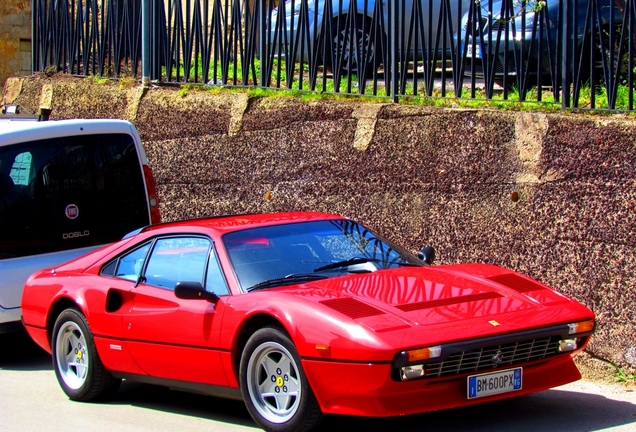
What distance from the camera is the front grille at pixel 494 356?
16.1 ft

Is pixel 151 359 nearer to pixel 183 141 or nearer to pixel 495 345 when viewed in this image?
pixel 495 345

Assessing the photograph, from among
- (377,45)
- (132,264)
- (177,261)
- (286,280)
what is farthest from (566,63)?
(132,264)

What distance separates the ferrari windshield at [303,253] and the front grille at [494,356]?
122 cm

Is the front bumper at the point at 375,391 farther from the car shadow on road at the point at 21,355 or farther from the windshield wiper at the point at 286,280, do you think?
the car shadow on road at the point at 21,355

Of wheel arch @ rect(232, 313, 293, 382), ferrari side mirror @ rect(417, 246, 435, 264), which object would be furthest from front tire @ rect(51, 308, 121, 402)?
ferrari side mirror @ rect(417, 246, 435, 264)

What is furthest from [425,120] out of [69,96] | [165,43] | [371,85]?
[69,96]

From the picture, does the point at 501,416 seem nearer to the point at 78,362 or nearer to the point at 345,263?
the point at 345,263

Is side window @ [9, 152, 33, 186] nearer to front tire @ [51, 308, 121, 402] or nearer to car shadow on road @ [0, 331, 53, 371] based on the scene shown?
car shadow on road @ [0, 331, 53, 371]

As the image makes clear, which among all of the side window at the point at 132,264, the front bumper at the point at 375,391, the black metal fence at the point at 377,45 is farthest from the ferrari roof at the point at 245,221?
the black metal fence at the point at 377,45

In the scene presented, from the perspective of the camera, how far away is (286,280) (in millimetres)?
5746

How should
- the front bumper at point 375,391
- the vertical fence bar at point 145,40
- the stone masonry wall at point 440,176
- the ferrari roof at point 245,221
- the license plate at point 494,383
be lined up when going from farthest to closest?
the vertical fence bar at point 145,40 → the stone masonry wall at point 440,176 → the ferrari roof at point 245,221 → the license plate at point 494,383 → the front bumper at point 375,391

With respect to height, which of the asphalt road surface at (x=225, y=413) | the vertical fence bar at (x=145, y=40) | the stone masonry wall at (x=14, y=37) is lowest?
the asphalt road surface at (x=225, y=413)

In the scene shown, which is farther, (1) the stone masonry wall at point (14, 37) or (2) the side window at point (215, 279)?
(1) the stone masonry wall at point (14, 37)

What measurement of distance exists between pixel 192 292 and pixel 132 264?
3.90 feet
